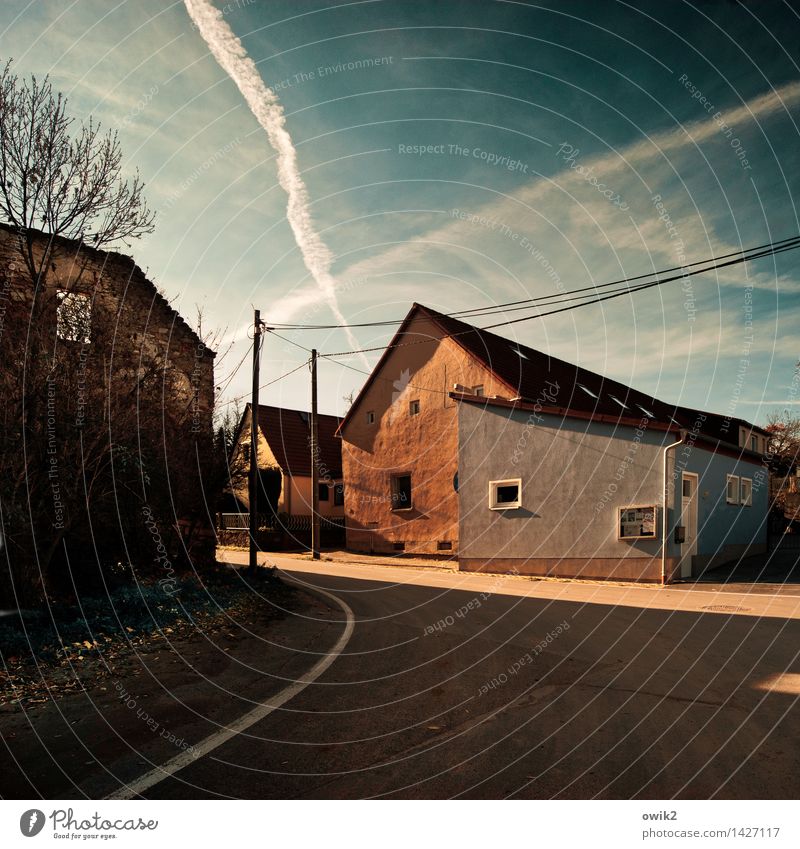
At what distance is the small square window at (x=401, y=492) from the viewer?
28391 millimetres

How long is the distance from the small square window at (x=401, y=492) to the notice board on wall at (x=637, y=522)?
1125cm

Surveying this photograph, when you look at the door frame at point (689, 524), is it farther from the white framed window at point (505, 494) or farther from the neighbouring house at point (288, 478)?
the neighbouring house at point (288, 478)

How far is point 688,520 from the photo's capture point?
1903 cm

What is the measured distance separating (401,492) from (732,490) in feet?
44.9

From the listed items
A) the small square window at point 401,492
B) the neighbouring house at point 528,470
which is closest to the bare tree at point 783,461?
the neighbouring house at point 528,470

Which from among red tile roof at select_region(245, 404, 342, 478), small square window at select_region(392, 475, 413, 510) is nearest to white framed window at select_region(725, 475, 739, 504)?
small square window at select_region(392, 475, 413, 510)

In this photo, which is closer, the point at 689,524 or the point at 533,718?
the point at 533,718

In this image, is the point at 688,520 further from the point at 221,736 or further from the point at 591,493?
the point at 221,736

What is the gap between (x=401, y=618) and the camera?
11336 millimetres

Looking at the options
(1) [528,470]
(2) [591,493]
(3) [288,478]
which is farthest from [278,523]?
(2) [591,493]

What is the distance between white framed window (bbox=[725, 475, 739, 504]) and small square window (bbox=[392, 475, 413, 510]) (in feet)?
42.3

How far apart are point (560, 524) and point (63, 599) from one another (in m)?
14.6
